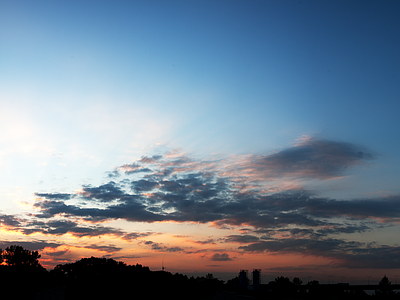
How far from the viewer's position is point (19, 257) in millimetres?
159000

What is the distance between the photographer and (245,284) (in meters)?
74.6

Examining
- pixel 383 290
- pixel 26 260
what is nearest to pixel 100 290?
pixel 26 260

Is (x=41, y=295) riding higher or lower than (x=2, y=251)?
lower

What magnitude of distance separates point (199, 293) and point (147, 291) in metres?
42.0

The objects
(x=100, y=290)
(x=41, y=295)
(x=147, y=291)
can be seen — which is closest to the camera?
(x=41, y=295)

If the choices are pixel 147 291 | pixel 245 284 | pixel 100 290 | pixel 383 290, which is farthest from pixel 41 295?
pixel 383 290

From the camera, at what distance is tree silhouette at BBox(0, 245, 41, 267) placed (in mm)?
157375

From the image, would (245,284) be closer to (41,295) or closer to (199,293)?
(41,295)

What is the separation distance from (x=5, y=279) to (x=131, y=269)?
90.9m

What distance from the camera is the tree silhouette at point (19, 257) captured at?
157375 mm

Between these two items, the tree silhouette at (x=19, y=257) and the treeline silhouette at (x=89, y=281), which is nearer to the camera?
the treeline silhouette at (x=89, y=281)

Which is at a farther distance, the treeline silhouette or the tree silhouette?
the tree silhouette

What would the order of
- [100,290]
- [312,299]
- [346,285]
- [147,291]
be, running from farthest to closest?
[147,291], [100,290], [346,285], [312,299]

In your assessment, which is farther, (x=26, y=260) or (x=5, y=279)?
(x=26, y=260)
